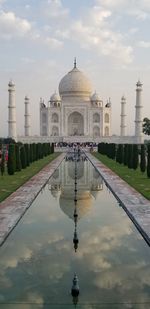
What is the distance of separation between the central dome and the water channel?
4034 centimetres

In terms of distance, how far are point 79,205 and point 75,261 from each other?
132 inches

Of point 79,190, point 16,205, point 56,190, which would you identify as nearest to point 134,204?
point 16,205

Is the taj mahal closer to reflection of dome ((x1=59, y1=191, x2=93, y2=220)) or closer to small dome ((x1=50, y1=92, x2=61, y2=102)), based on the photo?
small dome ((x1=50, y1=92, x2=61, y2=102))

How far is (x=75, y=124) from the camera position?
4797cm

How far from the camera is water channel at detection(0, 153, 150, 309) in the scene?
11.6 ft

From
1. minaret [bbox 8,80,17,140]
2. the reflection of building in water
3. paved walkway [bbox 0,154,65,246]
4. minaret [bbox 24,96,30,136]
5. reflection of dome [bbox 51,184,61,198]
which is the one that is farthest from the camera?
minaret [bbox 24,96,30,136]

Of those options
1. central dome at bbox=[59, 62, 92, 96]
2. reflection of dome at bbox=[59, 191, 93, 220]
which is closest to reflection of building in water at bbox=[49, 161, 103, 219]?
reflection of dome at bbox=[59, 191, 93, 220]

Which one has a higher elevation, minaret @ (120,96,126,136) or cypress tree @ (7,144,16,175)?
minaret @ (120,96,126,136)

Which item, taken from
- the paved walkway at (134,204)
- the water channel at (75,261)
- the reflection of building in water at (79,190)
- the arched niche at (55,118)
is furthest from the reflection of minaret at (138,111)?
the water channel at (75,261)

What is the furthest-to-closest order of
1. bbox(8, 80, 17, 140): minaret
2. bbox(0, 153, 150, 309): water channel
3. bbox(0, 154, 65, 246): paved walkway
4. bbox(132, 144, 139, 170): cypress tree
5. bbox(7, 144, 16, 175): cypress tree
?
bbox(8, 80, 17, 140): minaret < bbox(132, 144, 139, 170): cypress tree < bbox(7, 144, 16, 175): cypress tree < bbox(0, 154, 65, 246): paved walkway < bbox(0, 153, 150, 309): water channel

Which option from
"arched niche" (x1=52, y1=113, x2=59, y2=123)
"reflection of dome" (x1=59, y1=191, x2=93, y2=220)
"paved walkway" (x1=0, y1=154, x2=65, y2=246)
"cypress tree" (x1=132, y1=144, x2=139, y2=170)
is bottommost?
"reflection of dome" (x1=59, y1=191, x2=93, y2=220)

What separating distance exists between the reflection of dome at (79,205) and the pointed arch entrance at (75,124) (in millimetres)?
38532

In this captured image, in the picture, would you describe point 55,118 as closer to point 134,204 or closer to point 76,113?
point 76,113

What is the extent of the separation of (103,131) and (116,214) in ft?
129
